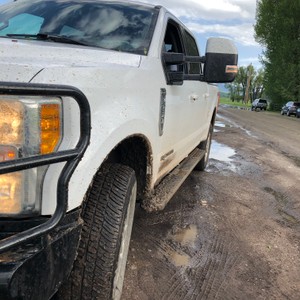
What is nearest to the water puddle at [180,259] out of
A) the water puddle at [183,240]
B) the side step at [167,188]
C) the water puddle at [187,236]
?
the water puddle at [183,240]

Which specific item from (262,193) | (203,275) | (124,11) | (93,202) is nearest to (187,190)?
(262,193)

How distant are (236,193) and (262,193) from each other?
0.40m

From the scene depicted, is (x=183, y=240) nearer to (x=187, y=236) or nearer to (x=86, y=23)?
(x=187, y=236)

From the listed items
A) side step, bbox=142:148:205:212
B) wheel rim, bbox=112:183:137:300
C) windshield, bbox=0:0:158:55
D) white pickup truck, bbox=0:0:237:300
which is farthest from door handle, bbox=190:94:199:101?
wheel rim, bbox=112:183:137:300

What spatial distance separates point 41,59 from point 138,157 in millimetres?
1178

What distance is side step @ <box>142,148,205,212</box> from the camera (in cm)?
331

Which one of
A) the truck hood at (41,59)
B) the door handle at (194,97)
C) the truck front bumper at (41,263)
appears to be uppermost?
the truck hood at (41,59)

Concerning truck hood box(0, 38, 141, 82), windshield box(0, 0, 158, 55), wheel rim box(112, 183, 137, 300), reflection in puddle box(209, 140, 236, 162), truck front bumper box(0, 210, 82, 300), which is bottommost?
reflection in puddle box(209, 140, 236, 162)

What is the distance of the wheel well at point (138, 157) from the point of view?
9.08 ft

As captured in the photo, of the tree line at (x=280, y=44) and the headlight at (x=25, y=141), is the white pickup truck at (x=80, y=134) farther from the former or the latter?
the tree line at (x=280, y=44)

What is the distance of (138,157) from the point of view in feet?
9.63

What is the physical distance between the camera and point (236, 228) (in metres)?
4.27

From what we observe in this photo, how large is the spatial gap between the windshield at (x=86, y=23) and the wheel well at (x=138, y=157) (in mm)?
699

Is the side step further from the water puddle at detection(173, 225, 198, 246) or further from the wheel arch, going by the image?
the water puddle at detection(173, 225, 198, 246)
